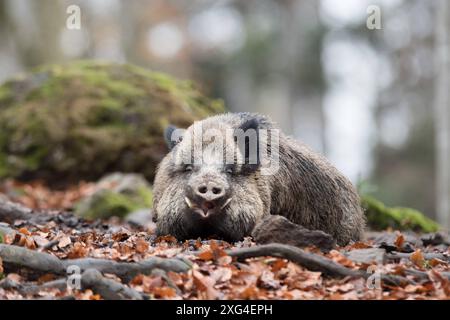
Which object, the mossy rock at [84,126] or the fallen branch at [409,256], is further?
the mossy rock at [84,126]

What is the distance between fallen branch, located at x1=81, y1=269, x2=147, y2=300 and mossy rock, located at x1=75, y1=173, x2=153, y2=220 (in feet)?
20.9

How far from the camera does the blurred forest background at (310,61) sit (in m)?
37.0

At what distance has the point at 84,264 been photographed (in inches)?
296

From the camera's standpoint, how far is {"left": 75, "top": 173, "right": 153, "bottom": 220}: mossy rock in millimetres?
13992

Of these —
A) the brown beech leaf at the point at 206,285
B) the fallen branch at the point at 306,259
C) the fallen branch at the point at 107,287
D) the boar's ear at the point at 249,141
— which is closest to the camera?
the fallen branch at the point at 107,287

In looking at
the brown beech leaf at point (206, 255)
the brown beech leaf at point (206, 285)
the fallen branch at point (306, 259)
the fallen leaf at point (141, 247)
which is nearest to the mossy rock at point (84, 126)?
the fallen leaf at point (141, 247)

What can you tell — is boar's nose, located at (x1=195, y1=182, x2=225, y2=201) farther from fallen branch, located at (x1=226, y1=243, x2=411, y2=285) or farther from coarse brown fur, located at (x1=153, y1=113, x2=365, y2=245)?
fallen branch, located at (x1=226, y1=243, x2=411, y2=285)

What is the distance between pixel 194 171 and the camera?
9.23 m

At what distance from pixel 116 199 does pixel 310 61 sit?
96.4ft

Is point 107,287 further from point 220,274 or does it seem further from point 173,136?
point 173,136

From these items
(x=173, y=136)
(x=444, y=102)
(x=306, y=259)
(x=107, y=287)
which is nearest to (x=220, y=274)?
(x=306, y=259)

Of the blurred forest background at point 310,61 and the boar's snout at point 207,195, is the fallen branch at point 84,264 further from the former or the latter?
the blurred forest background at point 310,61

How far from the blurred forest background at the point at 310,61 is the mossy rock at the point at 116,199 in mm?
16347
